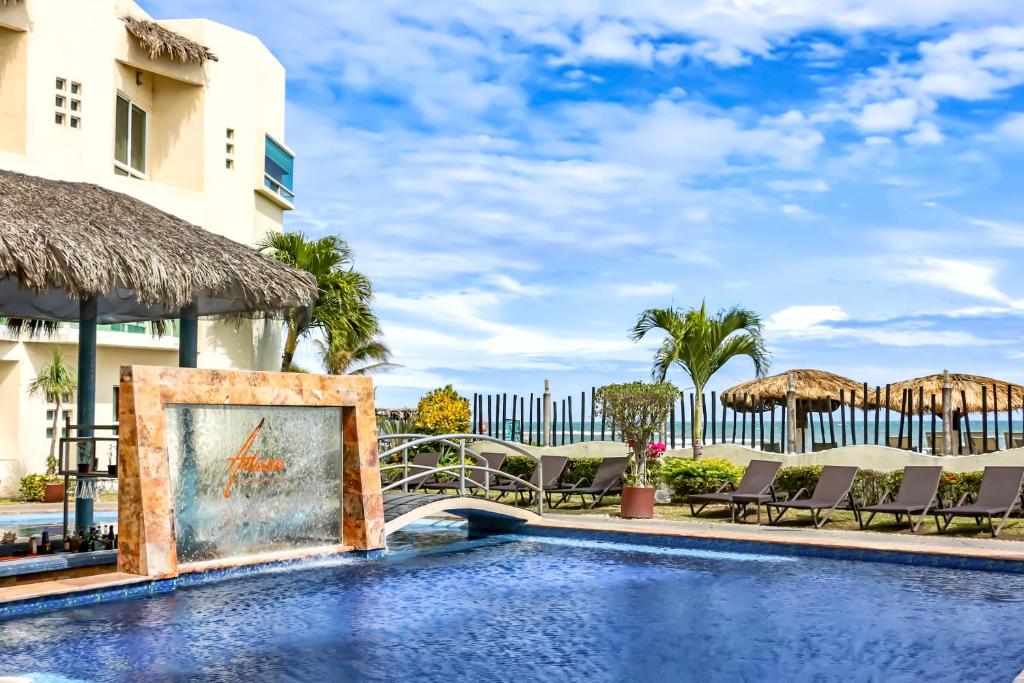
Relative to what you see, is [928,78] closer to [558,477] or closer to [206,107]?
[558,477]

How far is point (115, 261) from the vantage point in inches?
414

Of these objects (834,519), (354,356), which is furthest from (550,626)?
(354,356)

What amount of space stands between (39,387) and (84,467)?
10759 millimetres

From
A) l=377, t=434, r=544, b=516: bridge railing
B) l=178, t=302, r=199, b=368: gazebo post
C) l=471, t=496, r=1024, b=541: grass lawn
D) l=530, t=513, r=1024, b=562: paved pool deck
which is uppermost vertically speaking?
l=178, t=302, r=199, b=368: gazebo post

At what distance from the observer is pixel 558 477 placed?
1786 centimetres

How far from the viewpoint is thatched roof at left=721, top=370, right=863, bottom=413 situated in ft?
78.7

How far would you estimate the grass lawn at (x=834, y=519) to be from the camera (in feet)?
45.1

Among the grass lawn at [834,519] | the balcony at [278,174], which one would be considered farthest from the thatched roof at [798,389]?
the balcony at [278,174]

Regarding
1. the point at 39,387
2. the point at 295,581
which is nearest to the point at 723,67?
the point at 295,581

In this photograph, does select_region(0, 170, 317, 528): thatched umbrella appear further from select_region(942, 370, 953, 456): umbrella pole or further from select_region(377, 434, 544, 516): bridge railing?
select_region(942, 370, 953, 456): umbrella pole

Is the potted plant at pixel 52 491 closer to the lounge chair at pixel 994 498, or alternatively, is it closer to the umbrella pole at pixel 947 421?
the lounge chair at pixel 994 498

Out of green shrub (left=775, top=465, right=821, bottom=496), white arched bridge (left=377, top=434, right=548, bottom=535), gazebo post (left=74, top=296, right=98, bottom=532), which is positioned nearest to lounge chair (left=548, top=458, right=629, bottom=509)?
white arched bridge (left=377, top=434, right=548, bottom=535)

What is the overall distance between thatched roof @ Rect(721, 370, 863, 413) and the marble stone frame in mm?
13722

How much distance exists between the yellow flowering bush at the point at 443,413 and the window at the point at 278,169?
730 centimetres
